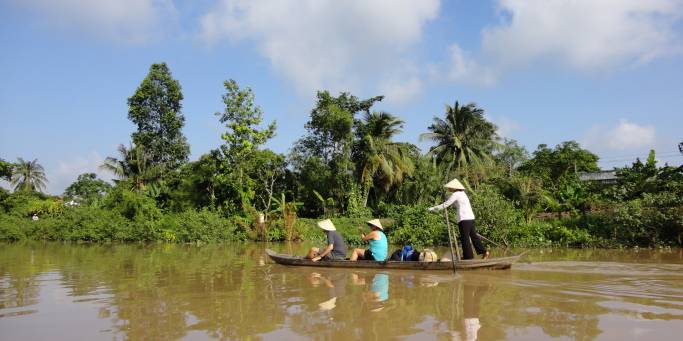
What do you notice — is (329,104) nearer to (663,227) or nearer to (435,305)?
(663,227)

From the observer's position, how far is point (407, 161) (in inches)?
1048

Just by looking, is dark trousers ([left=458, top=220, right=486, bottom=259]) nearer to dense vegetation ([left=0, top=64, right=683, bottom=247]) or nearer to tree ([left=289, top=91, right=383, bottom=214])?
dense vegetation ([left=0, top=64, right=683, bottom=247])

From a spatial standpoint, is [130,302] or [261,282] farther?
[261,282]

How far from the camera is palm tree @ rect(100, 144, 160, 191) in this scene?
27.3m

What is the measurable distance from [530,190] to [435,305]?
15220 mm

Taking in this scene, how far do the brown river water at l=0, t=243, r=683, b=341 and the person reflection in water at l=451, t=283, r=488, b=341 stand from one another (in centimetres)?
1

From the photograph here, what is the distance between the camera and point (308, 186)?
27.4 metres

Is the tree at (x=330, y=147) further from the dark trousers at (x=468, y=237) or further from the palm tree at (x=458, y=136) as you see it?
the dark trousers at (x=468, y=237)

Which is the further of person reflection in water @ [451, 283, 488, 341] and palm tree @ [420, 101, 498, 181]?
palm tree @ [420, 101, 498, 181]

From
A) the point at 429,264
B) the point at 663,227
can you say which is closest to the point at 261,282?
the point at 429,264

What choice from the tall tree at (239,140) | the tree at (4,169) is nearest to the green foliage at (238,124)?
the tall tree at (239,140)

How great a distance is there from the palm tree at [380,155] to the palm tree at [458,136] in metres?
2.25

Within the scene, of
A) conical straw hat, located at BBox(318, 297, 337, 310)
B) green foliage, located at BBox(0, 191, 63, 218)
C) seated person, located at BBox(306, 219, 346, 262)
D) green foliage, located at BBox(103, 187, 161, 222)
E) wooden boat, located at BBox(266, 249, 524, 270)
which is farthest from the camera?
green foliage, located at BBox(0, 191, 63, 218)

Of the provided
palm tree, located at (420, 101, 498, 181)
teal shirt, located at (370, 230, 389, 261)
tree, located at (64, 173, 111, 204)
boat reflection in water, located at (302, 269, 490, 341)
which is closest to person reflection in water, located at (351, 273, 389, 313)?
boat reflection in water, located at (302, 269, 490, 341)
